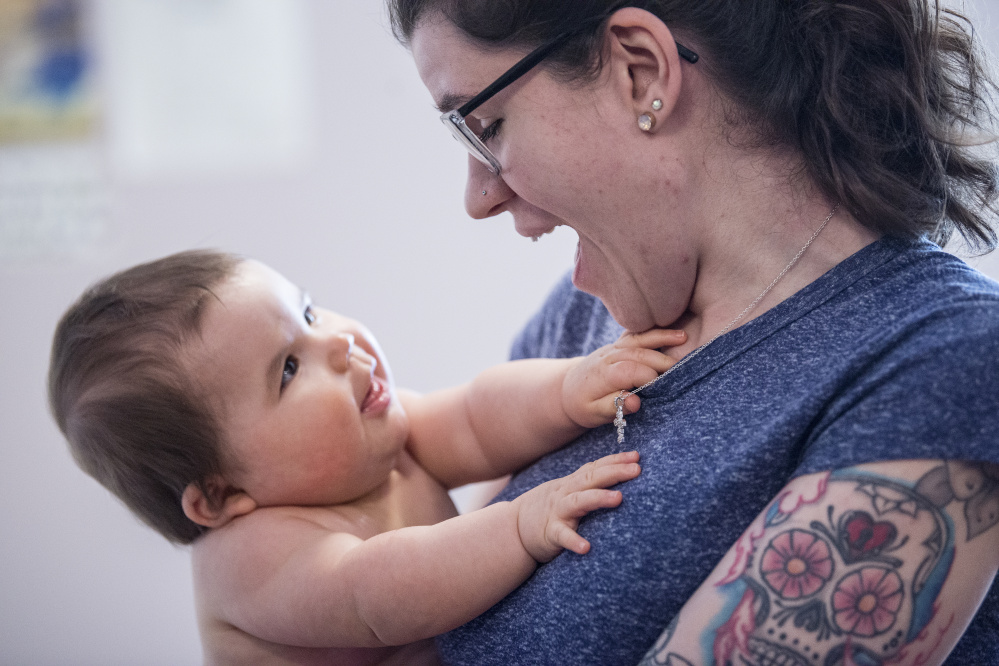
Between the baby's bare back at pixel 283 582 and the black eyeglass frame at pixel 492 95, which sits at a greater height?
the black eyeglass frame at pixel 492 95

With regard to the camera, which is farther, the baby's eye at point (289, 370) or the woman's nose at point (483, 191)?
the baby's eye at point (289, 370)

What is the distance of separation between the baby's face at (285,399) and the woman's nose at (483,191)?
1.08 ft

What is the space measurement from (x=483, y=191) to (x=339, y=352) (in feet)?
1.19

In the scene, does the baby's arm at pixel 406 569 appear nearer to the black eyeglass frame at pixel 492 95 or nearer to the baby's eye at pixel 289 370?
the baby's eye at pixel 289 370

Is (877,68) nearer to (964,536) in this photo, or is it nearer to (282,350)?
(964,536)

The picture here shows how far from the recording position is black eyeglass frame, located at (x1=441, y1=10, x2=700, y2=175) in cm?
102

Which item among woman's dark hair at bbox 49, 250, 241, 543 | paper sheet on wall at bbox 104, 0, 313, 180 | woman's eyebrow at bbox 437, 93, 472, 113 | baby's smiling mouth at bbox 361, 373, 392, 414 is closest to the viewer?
woman's eyebrow at bbox 437, 93, 472, 113

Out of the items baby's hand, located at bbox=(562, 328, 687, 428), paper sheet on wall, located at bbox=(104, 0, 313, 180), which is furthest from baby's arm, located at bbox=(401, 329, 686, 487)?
paper sheet on wall, located at bbox=(104, 0, 313, 180)

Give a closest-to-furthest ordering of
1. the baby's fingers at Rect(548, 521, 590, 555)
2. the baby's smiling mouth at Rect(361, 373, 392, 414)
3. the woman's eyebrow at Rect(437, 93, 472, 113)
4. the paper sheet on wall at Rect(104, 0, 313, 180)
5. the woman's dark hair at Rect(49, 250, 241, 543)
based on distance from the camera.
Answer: the baby's fingers at Rect(548, 521, 590, 555), the woman's eyebrow at Rect(437, 93, 472, 113), the woman's dark hair at Rect(49, 250, 241, 543), the baby's smiling mouth at Rect(361, 373, 392, 414), the paper sheet on wall at Rect(104, 0, 313, 180)

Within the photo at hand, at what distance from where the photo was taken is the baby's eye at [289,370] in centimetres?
130

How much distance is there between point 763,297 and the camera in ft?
3.56

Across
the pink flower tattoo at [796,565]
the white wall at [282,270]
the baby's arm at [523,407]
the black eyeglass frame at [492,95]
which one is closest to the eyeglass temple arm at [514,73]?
the black eyeglass frame at [492,95]

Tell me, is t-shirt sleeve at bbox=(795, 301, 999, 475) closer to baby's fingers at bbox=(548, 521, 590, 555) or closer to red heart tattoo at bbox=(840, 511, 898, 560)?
red heart tattoo at bbox=(840, 511, 898, 560)

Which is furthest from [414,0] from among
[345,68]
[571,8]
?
[345,68]
